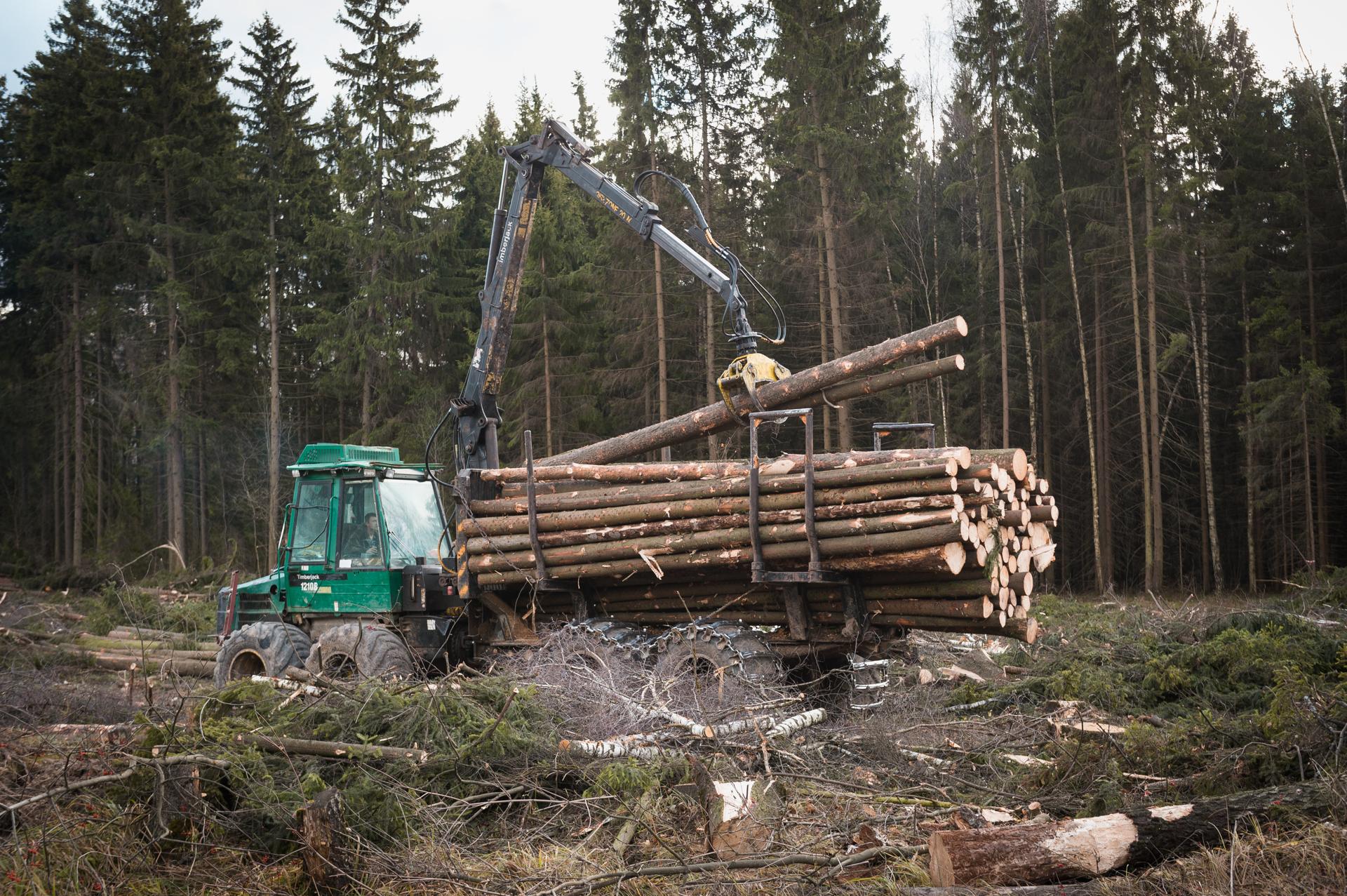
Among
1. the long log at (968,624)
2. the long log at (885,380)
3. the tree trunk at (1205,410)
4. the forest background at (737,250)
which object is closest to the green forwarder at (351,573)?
the long log at (885,380)

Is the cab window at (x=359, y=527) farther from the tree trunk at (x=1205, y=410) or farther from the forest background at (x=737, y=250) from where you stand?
the tree trunk at (x=1205, y=410)

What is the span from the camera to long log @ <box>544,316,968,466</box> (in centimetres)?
874

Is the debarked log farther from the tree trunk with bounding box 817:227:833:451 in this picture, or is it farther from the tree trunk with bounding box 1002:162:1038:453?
the tree trunk with bounding box 1002:162:1038:453

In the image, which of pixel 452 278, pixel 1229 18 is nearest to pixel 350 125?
pixel 452 278

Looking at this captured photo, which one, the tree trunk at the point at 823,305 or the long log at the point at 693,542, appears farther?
the tree trunk at the point at 823,305

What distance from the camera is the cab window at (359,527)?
10555 mm

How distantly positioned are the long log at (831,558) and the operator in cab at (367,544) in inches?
81.4

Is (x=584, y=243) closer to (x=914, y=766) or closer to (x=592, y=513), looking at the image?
(x=592, y=513)

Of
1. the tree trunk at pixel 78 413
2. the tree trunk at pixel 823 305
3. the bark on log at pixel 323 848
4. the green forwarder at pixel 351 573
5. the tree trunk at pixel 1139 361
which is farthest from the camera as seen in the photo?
the tree trunk at pixel 78 413

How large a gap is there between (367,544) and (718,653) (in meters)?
4.12

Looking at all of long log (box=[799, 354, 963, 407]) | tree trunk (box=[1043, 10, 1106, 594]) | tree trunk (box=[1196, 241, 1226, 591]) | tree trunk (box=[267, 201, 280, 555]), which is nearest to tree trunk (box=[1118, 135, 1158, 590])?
tree trunk (box=[1196, 241, 1226, 591])

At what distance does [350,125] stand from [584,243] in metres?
7.68

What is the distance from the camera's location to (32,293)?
35312 mm

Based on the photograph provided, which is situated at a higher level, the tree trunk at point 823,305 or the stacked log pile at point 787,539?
the tree trunk at point 823,305
